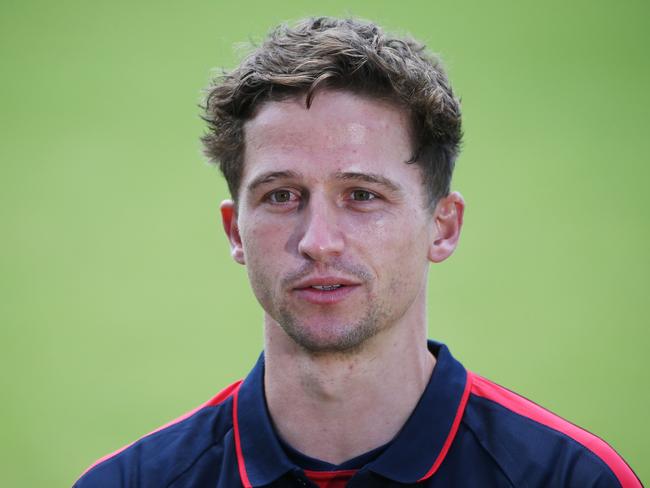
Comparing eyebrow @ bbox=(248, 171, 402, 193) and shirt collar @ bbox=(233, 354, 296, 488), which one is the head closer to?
eyebrow @ bbox=(248, 171, 402, 193)

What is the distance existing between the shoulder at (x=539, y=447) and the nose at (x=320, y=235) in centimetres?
37

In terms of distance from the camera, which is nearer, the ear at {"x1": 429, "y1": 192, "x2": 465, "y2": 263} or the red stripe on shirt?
the red stripe on shirt

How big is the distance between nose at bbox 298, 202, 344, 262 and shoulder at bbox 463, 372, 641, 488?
0.37 metres

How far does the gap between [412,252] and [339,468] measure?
0.35m

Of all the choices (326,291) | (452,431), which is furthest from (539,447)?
(326,291)

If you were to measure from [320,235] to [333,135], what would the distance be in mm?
157

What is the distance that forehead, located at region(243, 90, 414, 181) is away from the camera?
1.37 m

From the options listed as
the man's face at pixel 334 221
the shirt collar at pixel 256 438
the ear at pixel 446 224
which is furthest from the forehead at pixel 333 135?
the shirt collar at pixel 256 438

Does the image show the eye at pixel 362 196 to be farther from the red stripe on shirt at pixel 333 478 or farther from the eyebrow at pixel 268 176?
the red stripe on shirt at pixel 333 478

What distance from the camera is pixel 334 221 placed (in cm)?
136

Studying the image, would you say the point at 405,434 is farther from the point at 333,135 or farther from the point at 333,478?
the point at 333,135

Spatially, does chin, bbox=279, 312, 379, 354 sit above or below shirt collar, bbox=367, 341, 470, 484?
above

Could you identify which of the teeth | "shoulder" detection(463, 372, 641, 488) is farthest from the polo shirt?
the teeth

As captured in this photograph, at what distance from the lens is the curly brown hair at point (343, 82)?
4.65ft
